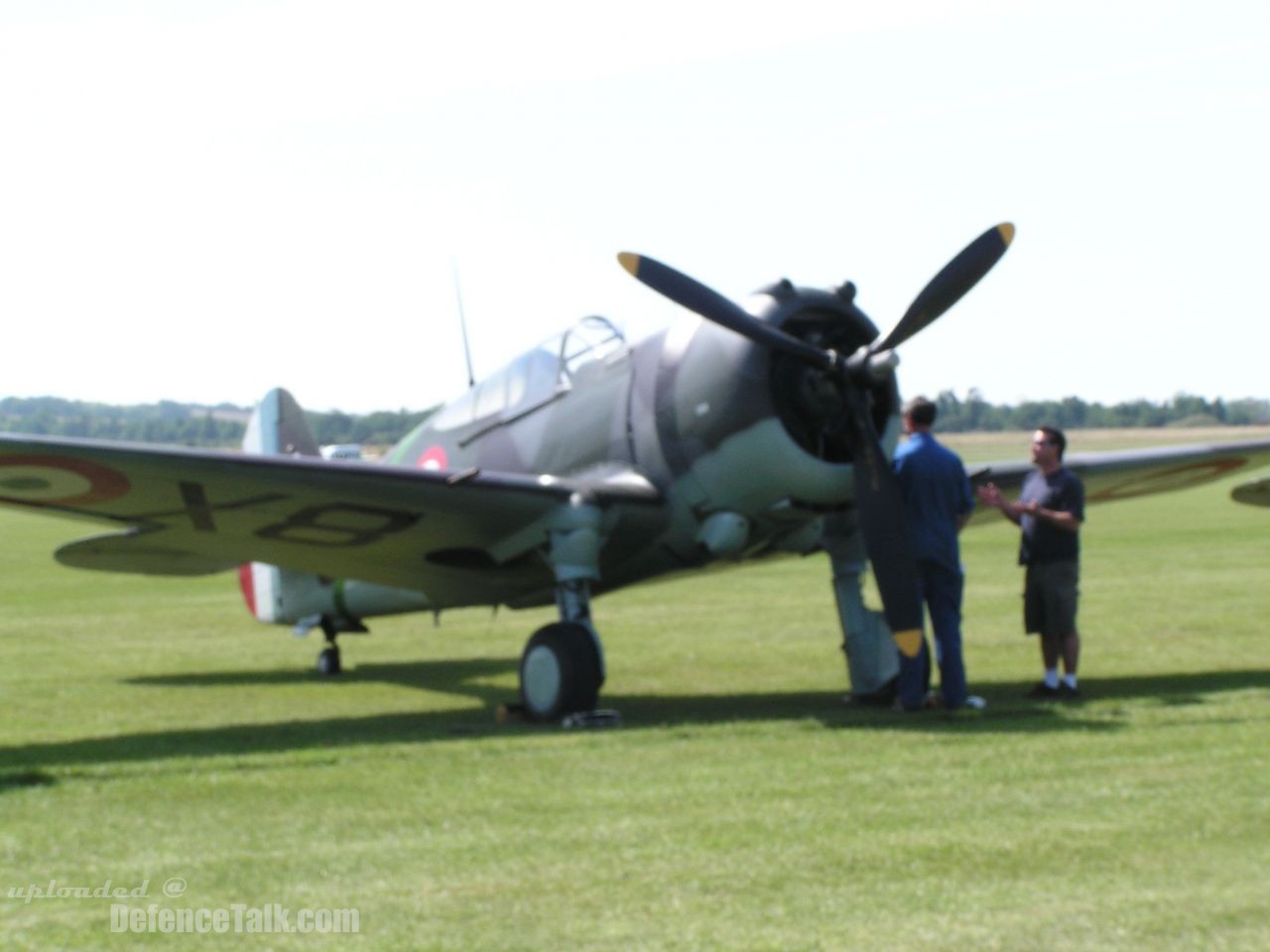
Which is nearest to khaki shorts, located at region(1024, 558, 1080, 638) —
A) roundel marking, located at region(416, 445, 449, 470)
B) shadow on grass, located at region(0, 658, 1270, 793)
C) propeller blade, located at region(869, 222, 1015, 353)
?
shadow on grass, located at region(0, 658, 1270, 793)

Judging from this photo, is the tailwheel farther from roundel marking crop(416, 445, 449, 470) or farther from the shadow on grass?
the shadow on grass

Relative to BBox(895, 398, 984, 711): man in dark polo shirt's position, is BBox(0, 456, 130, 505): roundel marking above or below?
above

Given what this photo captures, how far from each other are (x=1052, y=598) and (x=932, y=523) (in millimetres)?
1062

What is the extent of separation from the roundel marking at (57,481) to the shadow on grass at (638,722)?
137cm

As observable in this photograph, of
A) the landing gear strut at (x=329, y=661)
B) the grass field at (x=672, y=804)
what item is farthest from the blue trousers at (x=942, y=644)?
the landing gear strut at (x=329, y=661)

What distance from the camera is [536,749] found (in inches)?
345

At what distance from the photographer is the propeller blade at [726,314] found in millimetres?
9789

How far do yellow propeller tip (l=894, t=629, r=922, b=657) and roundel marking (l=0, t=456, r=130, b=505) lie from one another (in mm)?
4391

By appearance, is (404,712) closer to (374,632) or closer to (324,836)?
(324,836)

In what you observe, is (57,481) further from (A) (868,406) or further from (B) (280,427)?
(B) (280,427)

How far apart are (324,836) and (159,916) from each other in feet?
4.08

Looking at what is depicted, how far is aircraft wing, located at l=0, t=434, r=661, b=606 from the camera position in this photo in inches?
377

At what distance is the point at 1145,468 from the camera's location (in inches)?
533

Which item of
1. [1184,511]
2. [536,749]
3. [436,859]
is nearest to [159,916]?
[436,859]
